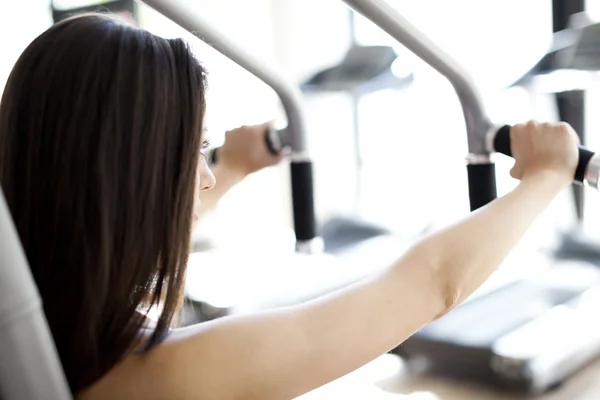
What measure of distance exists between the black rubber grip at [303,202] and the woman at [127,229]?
531 millimetres

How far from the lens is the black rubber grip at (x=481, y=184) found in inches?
40.8

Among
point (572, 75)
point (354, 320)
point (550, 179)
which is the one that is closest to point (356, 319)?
point (354, 320)

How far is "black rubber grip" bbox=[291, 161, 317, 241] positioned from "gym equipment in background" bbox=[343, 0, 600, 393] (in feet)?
1.10

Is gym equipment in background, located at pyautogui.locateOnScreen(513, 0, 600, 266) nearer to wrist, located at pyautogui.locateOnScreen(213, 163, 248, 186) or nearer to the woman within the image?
wrist, located at pyautogui.locateOnScreen(213, 163, 248, 186)

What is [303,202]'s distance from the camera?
4.23 ft

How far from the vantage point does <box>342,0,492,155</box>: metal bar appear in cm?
93

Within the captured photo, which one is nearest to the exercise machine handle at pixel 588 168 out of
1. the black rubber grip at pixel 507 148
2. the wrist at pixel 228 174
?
the black rubber grip at pixel 507 148

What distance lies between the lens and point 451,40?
7.60 feet

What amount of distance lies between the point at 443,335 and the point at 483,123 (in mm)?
615

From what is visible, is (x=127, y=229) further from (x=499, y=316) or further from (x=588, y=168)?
(x=499, y=316)

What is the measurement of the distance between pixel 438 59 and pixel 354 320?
43cm

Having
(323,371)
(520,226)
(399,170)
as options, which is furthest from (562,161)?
(399,170)

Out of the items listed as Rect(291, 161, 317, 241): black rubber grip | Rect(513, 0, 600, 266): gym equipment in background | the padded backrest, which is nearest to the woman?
the padded backrest

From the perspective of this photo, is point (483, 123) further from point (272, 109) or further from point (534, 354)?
point (272, 109)
